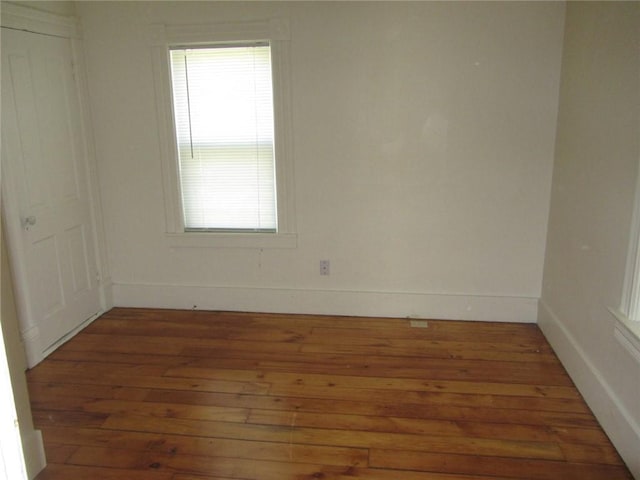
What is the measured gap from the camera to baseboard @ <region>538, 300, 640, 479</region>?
2162 mm

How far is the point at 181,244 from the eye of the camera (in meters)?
3.87

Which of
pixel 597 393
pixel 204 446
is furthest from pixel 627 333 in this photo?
pixel 204 446

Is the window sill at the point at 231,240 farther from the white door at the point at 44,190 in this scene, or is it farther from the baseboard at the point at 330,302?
the white door at the point at 44,190

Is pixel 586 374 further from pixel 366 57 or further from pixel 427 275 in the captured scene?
pixel 366 57

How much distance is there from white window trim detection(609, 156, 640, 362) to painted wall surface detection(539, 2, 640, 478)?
5 cm

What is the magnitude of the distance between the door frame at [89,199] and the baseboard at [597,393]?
3257 millimetres

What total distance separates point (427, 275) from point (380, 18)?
183 cm

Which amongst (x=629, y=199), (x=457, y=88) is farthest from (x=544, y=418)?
(x=457, y=88)

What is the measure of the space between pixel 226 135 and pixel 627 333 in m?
2.76

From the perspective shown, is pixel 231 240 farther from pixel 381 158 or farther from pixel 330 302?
pixel 381 158

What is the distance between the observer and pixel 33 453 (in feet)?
7.06

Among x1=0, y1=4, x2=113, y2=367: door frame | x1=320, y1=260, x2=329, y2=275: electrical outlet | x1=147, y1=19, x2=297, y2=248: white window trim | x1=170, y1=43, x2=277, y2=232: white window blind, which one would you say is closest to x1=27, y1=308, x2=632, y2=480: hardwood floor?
x1=0, y1=4, x2=113, y2=367: door frame

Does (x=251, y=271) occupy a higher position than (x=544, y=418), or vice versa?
(x=251, y=271)

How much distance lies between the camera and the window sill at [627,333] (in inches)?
83.1
